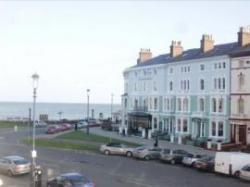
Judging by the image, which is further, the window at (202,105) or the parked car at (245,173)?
the window at (202,105)

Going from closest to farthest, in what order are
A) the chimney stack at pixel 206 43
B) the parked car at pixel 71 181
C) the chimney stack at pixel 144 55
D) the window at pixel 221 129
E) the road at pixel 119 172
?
the parked car at pixel 71 181 → the road at pixel 119 172 → the window at pixel 221 129 → the chimney stack at pixel 206 43 → the chimney stack at pixel 144 55

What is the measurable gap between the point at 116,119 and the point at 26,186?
75.6 metres

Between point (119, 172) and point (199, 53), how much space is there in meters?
33.2

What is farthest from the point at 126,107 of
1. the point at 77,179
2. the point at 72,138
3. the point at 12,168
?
the point at 77,179

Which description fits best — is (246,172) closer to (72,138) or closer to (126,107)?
(72,138)

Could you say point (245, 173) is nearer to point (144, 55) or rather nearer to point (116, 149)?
point (116, 149)

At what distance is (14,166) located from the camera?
38719 mm

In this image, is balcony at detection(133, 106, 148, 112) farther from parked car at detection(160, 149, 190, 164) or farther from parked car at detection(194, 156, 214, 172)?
parked car at detection(194, 156, 214, 172)

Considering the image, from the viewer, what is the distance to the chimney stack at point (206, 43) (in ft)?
227

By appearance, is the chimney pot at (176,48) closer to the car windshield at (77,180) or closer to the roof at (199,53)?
the roof at (199,53)

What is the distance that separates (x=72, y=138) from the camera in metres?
72.6

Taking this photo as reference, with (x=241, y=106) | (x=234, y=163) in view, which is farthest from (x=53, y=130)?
(x=234, y=163)

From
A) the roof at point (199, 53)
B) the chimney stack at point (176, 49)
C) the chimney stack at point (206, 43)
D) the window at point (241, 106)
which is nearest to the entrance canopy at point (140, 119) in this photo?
the roof at point (199, 53)

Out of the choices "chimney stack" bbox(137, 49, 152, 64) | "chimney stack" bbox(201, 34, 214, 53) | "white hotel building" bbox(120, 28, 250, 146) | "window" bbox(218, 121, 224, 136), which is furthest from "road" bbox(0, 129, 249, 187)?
"chimney stack" bbox(137, 49, 152, 64)
